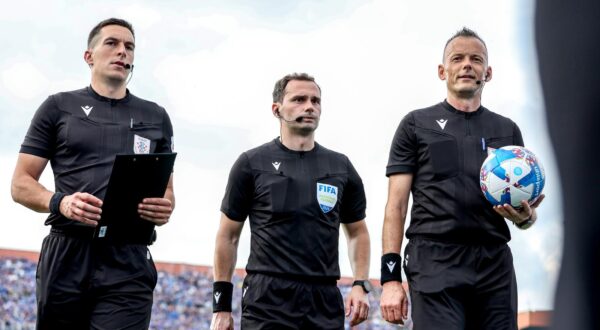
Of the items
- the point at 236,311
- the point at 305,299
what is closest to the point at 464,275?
the point at 305,299

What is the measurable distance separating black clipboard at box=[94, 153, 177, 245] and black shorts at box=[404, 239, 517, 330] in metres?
1.65

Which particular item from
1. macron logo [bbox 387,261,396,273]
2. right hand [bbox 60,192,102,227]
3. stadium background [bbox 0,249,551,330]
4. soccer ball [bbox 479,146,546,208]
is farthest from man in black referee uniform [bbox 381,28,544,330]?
stadium background [bbox 0,249,551,330]

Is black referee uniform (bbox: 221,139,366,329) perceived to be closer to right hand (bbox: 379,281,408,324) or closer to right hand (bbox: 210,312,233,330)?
right hand (bbox: 210,312,233,330)

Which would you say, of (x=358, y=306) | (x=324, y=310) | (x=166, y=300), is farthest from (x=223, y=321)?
(x=166, y=300)

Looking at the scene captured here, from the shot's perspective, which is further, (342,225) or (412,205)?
(342,225)

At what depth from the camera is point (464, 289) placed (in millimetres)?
4715

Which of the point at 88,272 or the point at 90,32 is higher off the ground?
the point at 90,32

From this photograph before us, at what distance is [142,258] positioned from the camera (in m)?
5.30

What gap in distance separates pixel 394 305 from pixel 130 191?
67.0 inches

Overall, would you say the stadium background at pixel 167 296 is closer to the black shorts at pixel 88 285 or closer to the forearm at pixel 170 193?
the forearm at pixel 170 193

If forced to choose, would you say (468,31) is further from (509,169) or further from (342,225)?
(342,225)

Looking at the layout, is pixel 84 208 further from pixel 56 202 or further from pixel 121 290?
pixel 121 290

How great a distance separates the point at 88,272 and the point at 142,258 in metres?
0.36

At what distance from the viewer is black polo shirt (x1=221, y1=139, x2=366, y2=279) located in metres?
5.87
